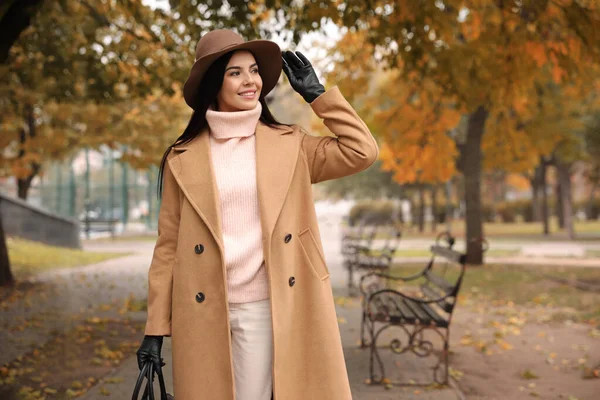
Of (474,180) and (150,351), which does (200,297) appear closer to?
(150,351)

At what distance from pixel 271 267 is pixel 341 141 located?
56cm

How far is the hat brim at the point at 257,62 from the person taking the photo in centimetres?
Result: 278

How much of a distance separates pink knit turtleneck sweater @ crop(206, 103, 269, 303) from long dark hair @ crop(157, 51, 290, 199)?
0.10m

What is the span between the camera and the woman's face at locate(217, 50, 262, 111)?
2820mm

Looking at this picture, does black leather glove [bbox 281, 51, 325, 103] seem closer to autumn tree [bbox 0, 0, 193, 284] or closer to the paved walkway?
the paved walkway

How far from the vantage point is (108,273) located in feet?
48.1

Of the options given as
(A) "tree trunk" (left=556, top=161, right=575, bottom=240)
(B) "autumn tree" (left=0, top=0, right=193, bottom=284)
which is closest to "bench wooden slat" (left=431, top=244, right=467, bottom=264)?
(B) "autumn tree" (left=0, top=0, right=193, bottom=284)

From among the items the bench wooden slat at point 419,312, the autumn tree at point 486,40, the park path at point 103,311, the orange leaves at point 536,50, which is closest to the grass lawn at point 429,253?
the park path at point 103,311

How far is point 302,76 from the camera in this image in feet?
9.43

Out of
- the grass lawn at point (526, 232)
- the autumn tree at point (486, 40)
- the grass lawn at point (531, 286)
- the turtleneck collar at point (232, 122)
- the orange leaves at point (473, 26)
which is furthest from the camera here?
the grass lawn at point (526, 232)

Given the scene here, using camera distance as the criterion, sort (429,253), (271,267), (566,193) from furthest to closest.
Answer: (566,193) → (429,253) → (271,267)

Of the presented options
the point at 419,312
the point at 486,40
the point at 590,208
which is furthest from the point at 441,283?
the point at 590,208

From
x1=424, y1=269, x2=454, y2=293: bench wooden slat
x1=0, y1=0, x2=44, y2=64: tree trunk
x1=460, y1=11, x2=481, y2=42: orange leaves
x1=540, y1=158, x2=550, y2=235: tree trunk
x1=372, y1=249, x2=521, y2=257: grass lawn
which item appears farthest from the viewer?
x1=540, y1=158, x2=550, y2=235: tree trunk

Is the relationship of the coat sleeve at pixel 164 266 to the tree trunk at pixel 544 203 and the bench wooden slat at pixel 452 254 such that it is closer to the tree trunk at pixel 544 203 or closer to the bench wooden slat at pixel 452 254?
the bench wooden slat at pixel 452 254
